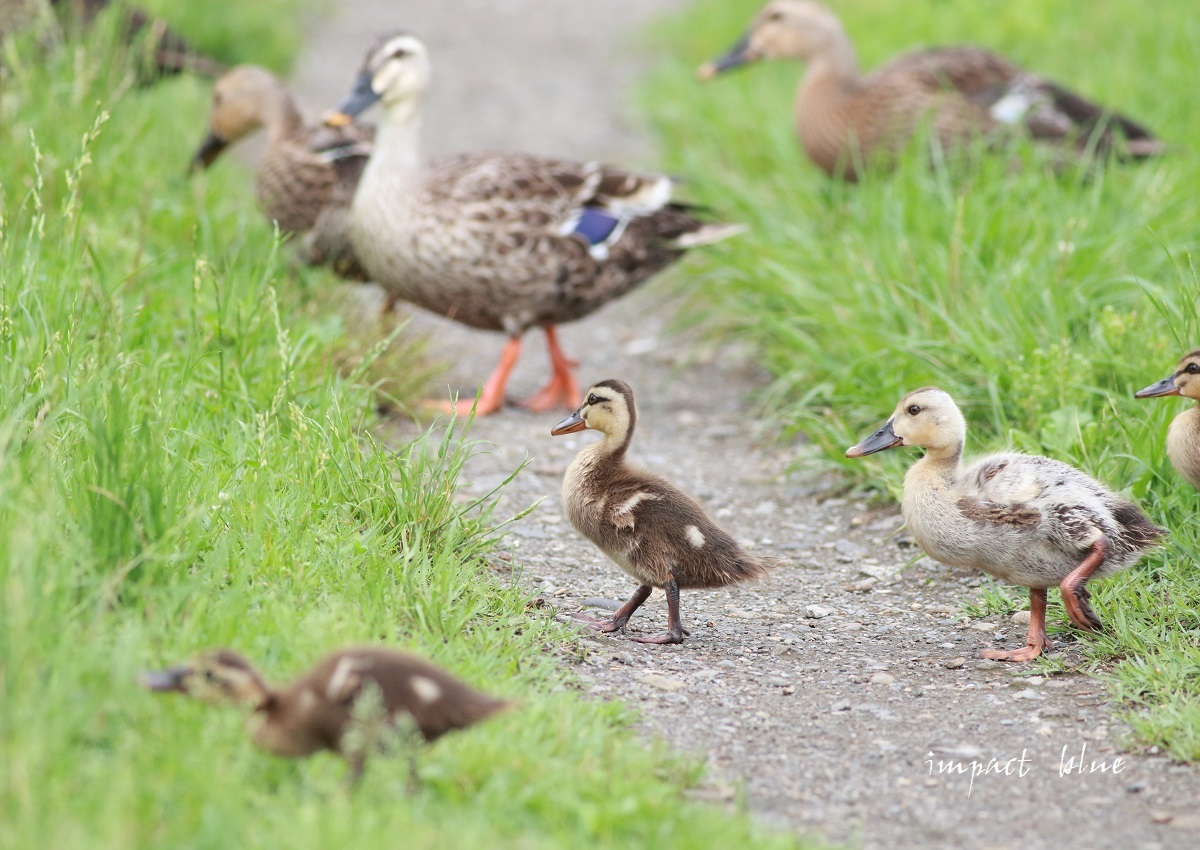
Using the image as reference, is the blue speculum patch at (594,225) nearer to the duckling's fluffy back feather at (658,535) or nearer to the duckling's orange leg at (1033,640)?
the duckling's fluffy back feather at (658,535)

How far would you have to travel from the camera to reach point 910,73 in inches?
330

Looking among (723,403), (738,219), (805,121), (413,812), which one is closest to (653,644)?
(413,812)

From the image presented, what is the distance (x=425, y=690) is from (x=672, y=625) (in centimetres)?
155

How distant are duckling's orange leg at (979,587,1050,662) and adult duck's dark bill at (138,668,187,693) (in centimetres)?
255

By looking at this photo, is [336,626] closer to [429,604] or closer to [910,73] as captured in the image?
[429,604]

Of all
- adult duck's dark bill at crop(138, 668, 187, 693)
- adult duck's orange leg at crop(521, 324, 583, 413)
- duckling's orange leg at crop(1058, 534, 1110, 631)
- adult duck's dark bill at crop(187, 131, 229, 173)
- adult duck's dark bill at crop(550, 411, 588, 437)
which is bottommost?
adult duck's orange leg at crop(521, 324, 583, 413)

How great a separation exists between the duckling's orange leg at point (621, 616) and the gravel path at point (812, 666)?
0.24 feet

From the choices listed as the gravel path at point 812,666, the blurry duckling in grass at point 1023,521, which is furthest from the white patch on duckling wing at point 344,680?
the blurry duckling in grass at point 1023,521

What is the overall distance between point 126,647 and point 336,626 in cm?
62

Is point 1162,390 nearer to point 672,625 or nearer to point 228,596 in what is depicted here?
point 672,625

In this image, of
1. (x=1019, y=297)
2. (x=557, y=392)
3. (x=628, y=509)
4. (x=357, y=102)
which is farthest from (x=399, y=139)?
(x=628, y=509)

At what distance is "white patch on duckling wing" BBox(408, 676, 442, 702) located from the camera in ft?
10.2

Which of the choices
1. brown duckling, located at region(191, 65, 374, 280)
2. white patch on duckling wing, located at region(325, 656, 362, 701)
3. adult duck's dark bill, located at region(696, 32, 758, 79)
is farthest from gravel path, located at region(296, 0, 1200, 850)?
adult duck's dark bill, located at region(696, 32, 758, 79)

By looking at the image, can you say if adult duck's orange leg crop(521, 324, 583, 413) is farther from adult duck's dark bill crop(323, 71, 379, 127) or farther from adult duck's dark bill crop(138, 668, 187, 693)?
adult duck's dark bill crop(138, 668, 187, 693)
